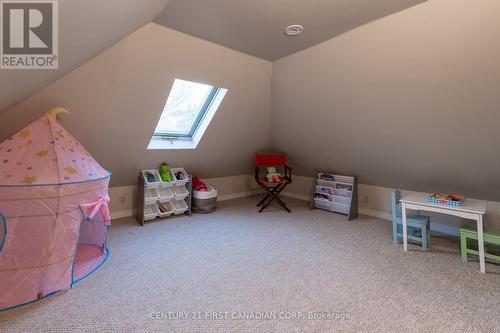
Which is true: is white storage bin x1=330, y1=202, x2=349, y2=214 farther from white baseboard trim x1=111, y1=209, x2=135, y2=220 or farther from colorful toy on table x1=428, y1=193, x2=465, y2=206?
white baseboard trim x1=111, y1=209, x2=135, y2=220

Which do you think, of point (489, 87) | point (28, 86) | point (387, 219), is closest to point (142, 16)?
point (28, 86)

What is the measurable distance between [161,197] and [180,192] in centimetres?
35

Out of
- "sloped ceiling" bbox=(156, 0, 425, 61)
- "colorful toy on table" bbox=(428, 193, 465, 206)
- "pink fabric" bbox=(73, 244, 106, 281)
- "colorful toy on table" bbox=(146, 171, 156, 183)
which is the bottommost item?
"pink fabric" bbox=(73, 244, 106, 281)

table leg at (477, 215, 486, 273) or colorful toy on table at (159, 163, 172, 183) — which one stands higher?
colorful toy on table at (159, 163, 172, 183)

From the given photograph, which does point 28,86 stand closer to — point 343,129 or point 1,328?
point 1,328

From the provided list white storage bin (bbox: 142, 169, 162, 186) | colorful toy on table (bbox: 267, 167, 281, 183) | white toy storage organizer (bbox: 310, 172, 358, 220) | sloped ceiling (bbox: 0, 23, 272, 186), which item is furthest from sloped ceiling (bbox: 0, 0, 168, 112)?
white toy storage organizer (bbox: 310, 172, 358, 220)

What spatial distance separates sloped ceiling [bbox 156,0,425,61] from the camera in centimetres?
208

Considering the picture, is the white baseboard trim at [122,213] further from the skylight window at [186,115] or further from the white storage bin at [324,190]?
the white storage bin at [324,190]

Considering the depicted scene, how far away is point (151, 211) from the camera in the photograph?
360cm

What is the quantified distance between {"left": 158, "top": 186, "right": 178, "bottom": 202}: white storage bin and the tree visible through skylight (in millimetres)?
863

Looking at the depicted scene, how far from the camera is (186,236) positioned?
300 centimetres

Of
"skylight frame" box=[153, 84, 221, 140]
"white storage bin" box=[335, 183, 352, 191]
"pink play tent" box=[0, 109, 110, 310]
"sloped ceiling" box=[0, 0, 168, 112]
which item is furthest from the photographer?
"white storage bin" box=[335, 183, 352, 191]

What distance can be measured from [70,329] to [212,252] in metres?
1.30

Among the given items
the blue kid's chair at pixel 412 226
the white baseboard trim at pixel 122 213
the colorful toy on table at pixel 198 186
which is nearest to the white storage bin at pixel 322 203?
the blue kid's chair at pixel 412 226
